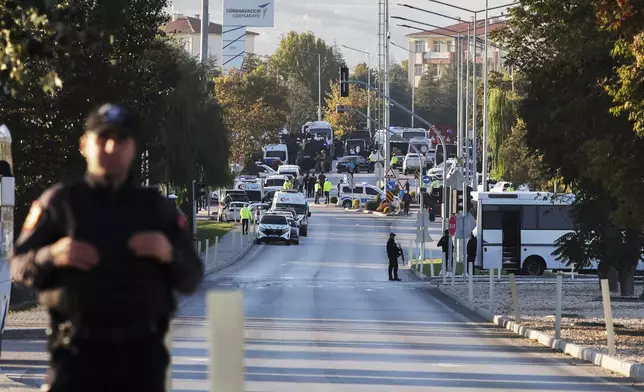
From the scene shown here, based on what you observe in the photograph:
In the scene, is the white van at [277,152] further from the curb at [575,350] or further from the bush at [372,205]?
the curb at [575,350]

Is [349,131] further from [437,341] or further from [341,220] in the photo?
[437,341]

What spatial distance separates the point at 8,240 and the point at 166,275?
548 inches

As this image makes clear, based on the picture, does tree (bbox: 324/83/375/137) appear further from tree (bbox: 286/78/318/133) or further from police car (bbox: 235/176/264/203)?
police car (bbox: 235/176/264/203)

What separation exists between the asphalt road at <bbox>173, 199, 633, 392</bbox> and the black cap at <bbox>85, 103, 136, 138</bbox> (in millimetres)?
9585

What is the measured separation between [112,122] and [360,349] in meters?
15.7

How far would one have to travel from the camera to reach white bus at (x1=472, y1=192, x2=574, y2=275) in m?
54.3

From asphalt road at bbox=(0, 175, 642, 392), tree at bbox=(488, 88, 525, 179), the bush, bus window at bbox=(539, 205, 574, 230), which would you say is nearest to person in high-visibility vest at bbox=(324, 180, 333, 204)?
the bush

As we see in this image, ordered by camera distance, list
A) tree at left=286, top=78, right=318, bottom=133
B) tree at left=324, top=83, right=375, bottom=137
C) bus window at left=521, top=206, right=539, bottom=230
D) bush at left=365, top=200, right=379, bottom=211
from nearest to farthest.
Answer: bus window at left=521, top=206, right=539, bottom=230 → bush at left=365, top=200, right=379, bottom=211 → tree at left=286, top=78, right=318, bottom=133 → tree at left=324, top=83, right=375, bottom=137

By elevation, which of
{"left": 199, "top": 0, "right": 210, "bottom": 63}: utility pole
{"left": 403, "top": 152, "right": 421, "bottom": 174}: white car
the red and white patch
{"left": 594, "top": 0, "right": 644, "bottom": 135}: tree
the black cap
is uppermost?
{"left": 199, "top": 0, "right": 210, "bottom": 63}: utility pole

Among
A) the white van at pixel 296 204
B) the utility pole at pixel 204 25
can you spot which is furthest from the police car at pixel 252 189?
the utility pole at pixel 204 25

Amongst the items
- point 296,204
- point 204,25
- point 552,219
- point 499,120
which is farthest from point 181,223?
point 499,120

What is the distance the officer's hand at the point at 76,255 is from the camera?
6.00m

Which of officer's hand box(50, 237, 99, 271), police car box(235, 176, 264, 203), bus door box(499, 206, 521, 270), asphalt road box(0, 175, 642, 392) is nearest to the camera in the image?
officer's hand box(50, 237, 99, 271)

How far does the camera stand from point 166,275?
6.23 m
